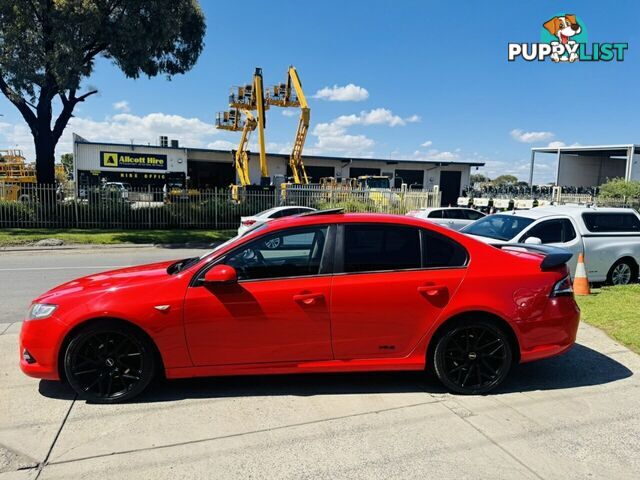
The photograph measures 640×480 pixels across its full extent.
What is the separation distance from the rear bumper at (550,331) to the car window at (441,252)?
0.76 metres

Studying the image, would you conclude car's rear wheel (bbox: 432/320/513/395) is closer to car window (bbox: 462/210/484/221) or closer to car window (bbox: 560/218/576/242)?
car window (bbox: 560/218/576/242)

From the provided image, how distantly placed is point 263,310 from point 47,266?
388 inches

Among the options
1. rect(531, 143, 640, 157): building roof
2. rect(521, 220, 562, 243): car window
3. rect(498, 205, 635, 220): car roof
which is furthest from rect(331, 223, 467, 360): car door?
rect(531, 143, 640, 157): building roof

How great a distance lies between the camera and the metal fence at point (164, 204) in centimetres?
1884

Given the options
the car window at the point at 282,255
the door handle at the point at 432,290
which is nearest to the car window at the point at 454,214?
the door handle at the point at 432,290

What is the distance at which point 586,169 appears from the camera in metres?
63.1

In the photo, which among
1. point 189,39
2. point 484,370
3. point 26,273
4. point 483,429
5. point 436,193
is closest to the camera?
point 483,429

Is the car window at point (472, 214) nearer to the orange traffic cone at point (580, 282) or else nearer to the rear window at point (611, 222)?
the rear window at point (611, 222)

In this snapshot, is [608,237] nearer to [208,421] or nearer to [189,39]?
[208,421]

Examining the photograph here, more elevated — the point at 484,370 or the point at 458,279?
the point at 458,279

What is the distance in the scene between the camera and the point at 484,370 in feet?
13.3

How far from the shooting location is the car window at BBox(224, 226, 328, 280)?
12.8ft

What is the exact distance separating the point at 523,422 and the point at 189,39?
20.8 metres

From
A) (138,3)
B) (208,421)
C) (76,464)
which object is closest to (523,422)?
(208,421)
